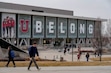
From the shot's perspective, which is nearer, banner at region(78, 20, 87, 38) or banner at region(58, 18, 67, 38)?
banner at region(58, 18, 67, 38)

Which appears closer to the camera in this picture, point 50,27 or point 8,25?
point 8,25

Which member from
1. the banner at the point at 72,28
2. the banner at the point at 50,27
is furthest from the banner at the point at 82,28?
the banner at the point at 50,27

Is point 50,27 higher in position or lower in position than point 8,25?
lower

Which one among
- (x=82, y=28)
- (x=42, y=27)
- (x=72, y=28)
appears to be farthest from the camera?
(x=82, y=28)

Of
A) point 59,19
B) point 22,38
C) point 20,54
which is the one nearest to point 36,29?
point 22,38

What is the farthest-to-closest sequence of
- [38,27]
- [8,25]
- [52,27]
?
[52,27]
[38,27]
[8,25]

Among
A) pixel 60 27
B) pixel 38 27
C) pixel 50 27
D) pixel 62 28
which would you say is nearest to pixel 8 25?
pixel 38 27

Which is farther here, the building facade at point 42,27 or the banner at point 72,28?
the banner at point 72,28

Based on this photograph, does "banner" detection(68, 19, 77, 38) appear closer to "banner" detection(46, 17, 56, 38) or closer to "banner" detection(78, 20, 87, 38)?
"banner" detection(78, 20, 87, 38)

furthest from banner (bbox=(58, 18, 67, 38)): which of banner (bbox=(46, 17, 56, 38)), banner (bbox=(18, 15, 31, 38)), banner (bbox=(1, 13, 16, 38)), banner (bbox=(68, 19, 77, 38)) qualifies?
banner (bbox=(1, 13, 16, 38))

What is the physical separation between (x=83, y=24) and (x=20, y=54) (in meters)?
70.9

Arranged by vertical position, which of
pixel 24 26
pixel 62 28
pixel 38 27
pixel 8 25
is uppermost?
pixel 8 25

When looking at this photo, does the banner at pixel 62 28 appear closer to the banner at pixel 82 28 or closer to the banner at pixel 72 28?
the banner at pixel 72 28

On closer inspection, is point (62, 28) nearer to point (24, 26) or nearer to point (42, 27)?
point (42, 27)
